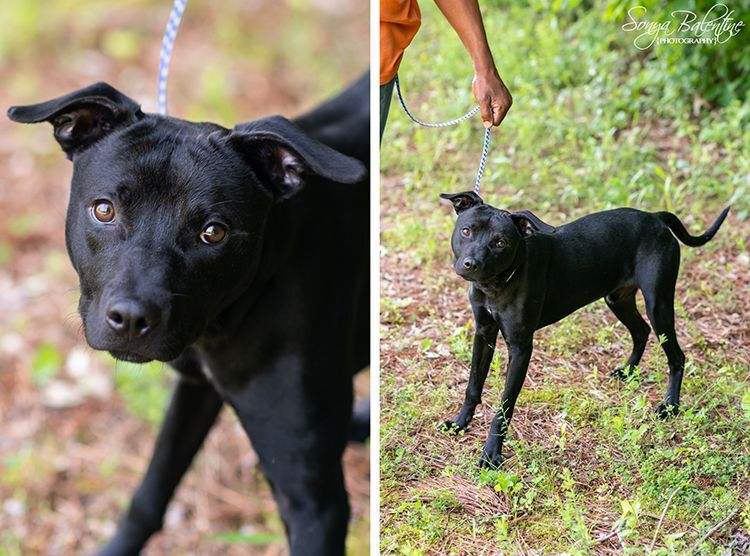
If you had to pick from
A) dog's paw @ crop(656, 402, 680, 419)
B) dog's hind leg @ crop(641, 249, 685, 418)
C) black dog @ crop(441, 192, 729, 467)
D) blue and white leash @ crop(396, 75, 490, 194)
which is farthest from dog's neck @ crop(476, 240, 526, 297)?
dog's paw @ crop(656, 402, 680, 419)

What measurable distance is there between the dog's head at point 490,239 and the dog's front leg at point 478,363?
15 centimetres

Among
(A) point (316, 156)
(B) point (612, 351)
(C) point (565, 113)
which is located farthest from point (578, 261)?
(A) point (316, 156)

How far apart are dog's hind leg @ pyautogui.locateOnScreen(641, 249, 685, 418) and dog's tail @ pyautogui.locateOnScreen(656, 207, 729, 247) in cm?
4

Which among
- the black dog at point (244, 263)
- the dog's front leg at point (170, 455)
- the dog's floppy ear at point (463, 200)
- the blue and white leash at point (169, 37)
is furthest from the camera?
the dog's front leg at point (170, 455)

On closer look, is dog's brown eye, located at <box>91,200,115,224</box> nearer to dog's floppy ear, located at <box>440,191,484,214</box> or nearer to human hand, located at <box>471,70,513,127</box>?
dog's floppy ear, located at <box>440,191,484,214</box>

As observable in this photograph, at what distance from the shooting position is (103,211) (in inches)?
97.7

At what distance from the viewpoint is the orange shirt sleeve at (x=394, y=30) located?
2668mm

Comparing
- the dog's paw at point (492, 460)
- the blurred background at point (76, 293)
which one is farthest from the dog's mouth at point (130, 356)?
the dog's paw at point (492, 460)

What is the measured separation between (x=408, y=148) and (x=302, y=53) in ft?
11.9

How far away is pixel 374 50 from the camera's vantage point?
2.55 meters

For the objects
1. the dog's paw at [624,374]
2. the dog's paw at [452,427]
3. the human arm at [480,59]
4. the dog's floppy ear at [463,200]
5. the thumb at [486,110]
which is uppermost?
the human arm at [480,59]

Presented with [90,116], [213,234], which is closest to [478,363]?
[213,234]

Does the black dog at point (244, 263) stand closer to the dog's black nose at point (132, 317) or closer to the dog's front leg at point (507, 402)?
the dog's black nose at point (132, 317)

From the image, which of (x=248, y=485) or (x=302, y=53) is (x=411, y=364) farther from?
(x=302, y=53)
